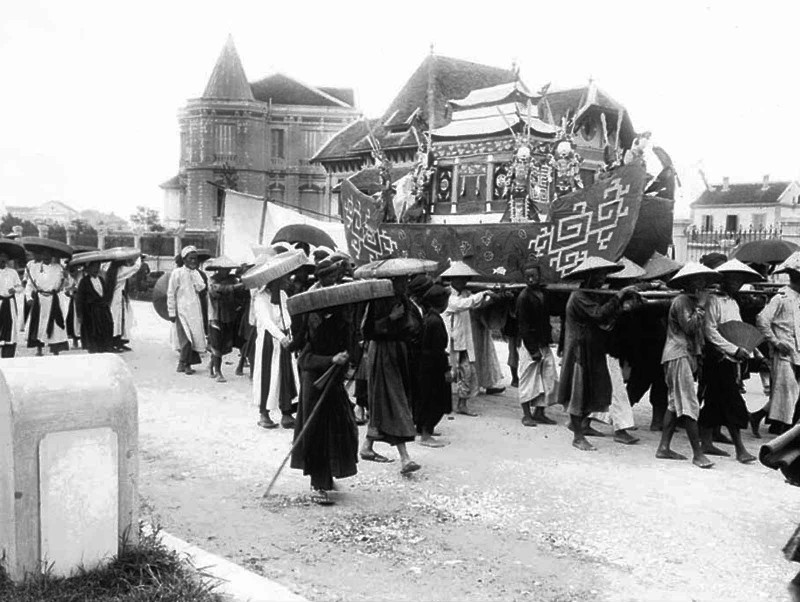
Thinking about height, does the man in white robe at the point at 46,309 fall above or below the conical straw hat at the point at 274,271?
below

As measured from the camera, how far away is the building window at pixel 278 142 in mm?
47875

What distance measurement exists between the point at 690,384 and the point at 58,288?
10268 millimetres

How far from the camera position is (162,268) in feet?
102

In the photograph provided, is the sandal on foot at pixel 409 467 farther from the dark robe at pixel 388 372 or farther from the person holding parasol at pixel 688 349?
the person holding parasol at pixel 688 349

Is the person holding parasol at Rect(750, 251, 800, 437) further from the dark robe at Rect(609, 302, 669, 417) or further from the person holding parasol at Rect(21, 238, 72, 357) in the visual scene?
the person holding parasol at Rect(21, 238, 72, 357)

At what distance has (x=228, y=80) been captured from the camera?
46344mm

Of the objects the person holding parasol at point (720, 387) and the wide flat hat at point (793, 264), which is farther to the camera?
the wide flat hat at point (793, 264)

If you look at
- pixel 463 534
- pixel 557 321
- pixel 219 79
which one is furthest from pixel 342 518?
pixel 219 79

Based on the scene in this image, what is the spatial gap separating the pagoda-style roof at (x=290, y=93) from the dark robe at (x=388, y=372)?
142ft

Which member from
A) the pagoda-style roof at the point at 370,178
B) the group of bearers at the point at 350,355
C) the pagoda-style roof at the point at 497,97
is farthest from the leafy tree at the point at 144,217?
the group of bearers at the point at 350,355

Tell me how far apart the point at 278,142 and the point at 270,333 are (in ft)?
134

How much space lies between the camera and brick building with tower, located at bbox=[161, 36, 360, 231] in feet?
150

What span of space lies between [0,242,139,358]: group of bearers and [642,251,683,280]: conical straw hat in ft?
26.3

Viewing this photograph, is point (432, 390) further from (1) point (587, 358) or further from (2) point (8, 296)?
(2) point (8, 296)
